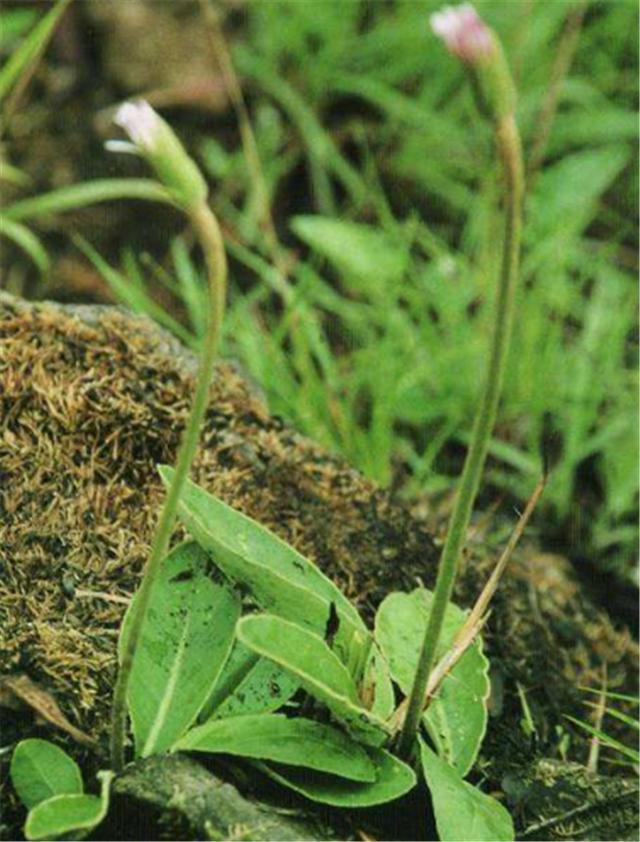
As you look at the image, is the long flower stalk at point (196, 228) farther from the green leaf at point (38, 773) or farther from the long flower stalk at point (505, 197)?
the long flower stalk at point (505, 197)

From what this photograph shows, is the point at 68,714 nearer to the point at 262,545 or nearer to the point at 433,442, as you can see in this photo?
the point at 262,545

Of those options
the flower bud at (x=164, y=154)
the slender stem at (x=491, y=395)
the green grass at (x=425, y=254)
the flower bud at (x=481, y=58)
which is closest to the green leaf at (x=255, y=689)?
the slender stem at (x=491, y=395)

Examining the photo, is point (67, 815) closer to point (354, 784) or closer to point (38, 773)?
point (38, 773)

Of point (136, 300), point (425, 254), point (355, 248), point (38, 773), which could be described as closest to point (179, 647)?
point (38, 773)

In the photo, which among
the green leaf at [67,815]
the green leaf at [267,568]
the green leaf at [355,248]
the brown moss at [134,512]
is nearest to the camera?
the green leaf at [67,815]

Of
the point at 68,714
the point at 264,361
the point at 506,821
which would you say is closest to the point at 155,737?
the point at 68,714

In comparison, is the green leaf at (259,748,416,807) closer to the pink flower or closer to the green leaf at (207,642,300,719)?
the green leaf at (207,642,300,719)

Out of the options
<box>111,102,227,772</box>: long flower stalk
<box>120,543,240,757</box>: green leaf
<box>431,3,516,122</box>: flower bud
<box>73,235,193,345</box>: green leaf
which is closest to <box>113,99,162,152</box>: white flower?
<box>111,102,227,772</box>: long flower stalk

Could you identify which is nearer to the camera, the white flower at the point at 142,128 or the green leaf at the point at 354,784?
the white flower at the point at 142,128
